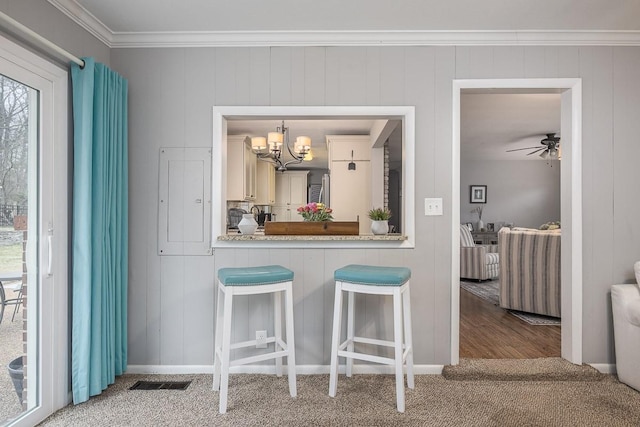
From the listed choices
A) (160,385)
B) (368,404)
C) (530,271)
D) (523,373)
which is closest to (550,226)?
(530,271)

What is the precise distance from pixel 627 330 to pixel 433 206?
142 centimetres

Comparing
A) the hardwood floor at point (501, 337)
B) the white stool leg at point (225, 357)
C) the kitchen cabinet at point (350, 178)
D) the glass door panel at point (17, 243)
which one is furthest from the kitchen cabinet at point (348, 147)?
the glass door panel at point (17, 243)

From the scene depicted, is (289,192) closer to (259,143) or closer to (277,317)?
(259,143)

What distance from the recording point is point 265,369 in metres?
2.66

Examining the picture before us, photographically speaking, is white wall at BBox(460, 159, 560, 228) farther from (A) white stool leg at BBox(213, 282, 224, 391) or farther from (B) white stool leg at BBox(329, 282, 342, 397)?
(A) white stool leg at BBox(213, 282, 224, 391)

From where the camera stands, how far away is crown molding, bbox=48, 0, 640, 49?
261 cm

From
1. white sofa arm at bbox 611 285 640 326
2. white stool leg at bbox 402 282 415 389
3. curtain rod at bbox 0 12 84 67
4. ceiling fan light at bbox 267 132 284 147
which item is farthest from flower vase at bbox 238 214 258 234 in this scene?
white sofa arm at bbox 611 285 640 326

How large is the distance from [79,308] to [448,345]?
232cm

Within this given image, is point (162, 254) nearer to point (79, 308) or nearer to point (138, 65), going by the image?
point (79, 308)

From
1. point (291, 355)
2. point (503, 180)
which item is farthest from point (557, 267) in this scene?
point (503, 180)

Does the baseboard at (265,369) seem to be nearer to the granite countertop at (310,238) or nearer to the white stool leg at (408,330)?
the white stool leg at (408,330)

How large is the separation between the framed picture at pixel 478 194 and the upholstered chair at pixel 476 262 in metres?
2.52

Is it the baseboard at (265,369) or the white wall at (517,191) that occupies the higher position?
the white wall at (517,191)

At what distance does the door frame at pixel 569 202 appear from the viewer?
263cm
